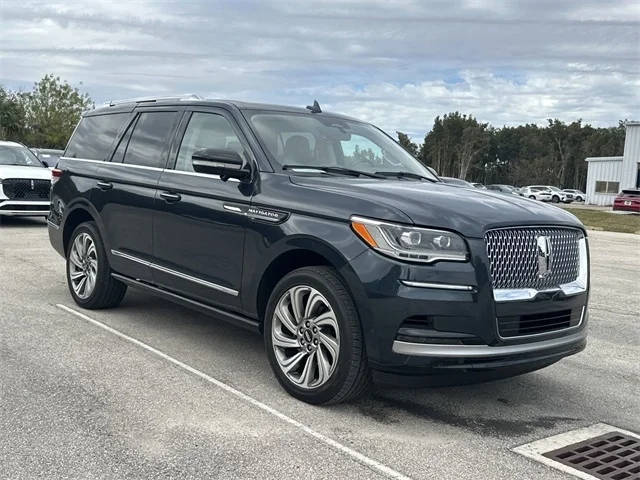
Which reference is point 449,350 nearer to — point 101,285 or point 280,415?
point 280,415

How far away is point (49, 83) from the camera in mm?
57125

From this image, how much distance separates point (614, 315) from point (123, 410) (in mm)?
5554

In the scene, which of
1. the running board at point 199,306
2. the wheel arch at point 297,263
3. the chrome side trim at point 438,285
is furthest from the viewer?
the running board at point 199,306

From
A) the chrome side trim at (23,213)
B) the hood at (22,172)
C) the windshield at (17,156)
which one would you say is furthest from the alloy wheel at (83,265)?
the windshield at (17,156)

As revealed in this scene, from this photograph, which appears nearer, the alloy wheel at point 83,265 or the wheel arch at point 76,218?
the wheel arch at point 76,218

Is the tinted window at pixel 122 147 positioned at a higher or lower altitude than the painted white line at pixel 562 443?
higher

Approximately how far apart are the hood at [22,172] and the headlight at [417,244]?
11.8 meters

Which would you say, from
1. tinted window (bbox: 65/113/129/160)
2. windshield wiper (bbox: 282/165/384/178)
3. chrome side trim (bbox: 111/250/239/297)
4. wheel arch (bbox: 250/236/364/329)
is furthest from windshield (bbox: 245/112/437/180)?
tinted window (bbox: 65/113/129/160)

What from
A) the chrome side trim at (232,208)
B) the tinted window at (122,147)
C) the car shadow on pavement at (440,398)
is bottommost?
the car shadow on pavement at (440,398)

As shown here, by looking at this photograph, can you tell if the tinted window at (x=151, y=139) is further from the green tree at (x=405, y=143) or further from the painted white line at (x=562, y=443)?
the painted white line at (x=562, y=443)

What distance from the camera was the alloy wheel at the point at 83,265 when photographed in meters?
6.66

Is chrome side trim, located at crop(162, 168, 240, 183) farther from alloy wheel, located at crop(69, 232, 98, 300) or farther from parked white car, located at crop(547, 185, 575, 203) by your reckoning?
parked white car, located at crop(547, 185, 575, 203)

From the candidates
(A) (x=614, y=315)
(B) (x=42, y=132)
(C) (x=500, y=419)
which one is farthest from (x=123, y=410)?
(B) (x=42, y=132)

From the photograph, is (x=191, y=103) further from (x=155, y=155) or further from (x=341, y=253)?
(x=341, y=253)
